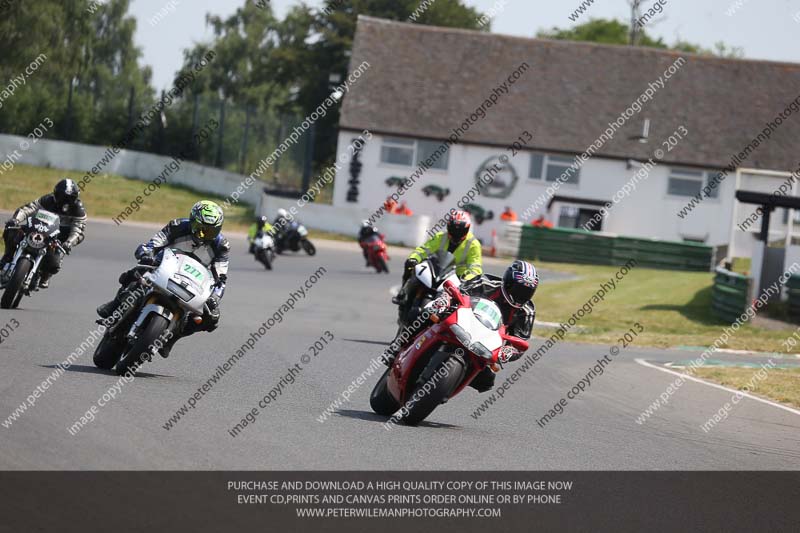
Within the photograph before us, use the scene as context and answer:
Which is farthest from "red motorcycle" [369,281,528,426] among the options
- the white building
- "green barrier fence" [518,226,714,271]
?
the white building

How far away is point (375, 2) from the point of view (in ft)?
209

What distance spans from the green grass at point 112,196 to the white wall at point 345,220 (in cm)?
149

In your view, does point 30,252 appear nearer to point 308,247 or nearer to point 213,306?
point 213,306

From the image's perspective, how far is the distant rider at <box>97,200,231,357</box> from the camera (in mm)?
10312

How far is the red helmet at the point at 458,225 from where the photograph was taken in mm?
12883

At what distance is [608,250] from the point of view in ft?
130

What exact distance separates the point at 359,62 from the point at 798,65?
1741cm

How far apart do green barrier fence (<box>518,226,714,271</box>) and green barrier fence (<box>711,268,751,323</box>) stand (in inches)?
530

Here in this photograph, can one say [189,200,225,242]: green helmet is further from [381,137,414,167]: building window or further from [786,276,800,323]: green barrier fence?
[381,137,414,167]: building window

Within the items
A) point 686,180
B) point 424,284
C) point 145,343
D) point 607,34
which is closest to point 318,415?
point 145,343

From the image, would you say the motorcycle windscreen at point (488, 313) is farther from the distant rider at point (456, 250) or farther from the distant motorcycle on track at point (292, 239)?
the distant motorcycle on track at point (292, 239)
